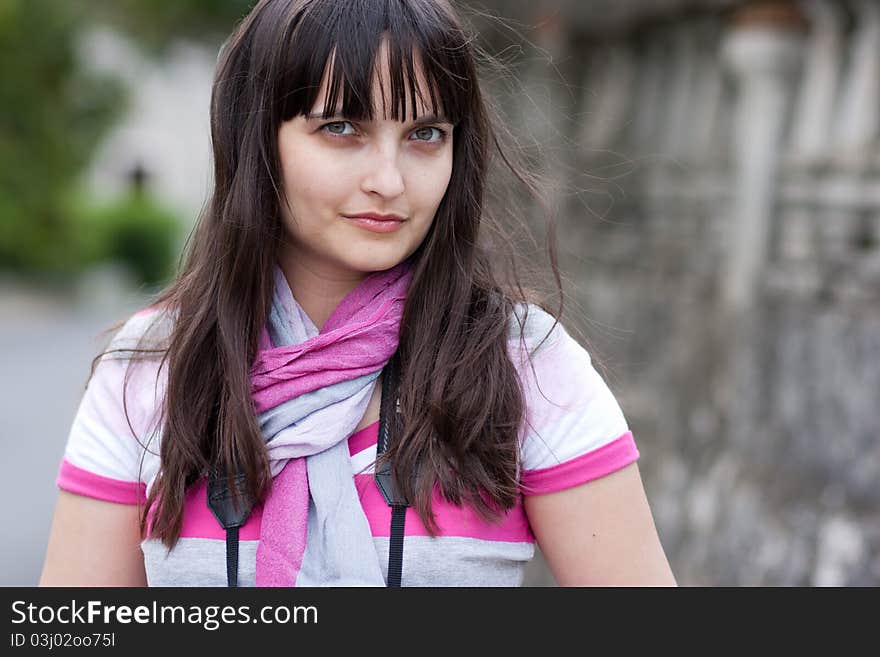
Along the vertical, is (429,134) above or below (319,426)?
above

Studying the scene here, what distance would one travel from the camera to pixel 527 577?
6129mm

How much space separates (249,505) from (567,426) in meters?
0.47

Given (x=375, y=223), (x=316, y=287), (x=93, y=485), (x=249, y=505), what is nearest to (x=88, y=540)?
(x=93, y=485)

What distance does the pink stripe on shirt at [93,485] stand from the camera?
1884 mm

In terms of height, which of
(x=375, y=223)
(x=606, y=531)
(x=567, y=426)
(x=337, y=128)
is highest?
(x=337, y=128)

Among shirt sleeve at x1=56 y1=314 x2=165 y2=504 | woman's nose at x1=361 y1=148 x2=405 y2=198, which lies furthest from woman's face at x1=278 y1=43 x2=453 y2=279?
shirt sleeve at x1=56 y1=314 x2=165 y2=504

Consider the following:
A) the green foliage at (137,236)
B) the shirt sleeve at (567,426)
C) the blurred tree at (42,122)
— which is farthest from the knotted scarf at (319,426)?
the green foliage at (137,236)

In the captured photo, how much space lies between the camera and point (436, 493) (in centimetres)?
181

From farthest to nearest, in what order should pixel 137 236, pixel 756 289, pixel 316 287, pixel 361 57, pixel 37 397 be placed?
pixel 137 236 → pixel 37 397 → pixel 756 289 → pixel 316 287 → pixel 361 57

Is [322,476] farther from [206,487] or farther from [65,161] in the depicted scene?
[65,161]

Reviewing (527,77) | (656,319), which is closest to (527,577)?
(656,319)

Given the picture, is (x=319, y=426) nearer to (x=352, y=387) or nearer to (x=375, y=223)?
(x=352, y=387)

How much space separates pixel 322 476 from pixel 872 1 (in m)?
3.37

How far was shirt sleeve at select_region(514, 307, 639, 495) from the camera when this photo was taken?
178 centimetres
